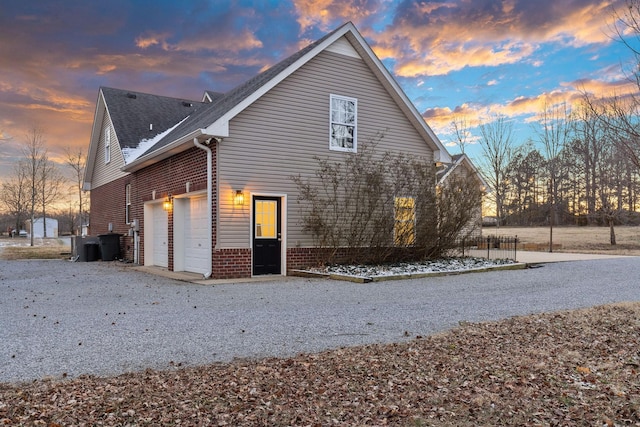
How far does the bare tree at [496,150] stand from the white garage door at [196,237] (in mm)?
21239

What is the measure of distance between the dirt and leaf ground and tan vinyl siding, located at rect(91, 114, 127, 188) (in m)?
15.3

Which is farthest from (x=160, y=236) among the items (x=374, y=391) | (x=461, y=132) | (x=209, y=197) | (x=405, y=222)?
(x=461, y=132)

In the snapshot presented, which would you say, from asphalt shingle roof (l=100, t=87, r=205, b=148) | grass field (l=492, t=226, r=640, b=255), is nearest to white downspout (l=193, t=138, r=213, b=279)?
asphalt shingle roof (l=100, t=87, r=205, b=148)

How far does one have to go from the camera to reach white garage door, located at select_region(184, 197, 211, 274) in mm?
11969

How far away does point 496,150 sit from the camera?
2911 cm

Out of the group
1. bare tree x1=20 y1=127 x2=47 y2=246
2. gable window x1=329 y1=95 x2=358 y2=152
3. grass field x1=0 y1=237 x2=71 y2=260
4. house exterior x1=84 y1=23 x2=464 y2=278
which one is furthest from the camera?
bare tree x1=20 y1=127 x2=47 y2=246

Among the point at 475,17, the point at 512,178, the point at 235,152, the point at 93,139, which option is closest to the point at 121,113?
the point at 93,139

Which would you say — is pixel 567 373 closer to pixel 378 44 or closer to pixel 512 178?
pixel 378 44

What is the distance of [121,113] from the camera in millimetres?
19000

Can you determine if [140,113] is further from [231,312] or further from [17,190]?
[17,190]

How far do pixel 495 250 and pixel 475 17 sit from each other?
9270 mm

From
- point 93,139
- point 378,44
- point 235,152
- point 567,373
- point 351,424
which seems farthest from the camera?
point 93,139

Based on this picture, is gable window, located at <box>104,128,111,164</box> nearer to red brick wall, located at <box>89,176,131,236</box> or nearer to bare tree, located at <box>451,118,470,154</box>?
red brick wall, located at <box>89,176,131,236</box>

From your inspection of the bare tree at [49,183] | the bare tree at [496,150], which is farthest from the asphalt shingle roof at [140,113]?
the bare tree at [496,150]
